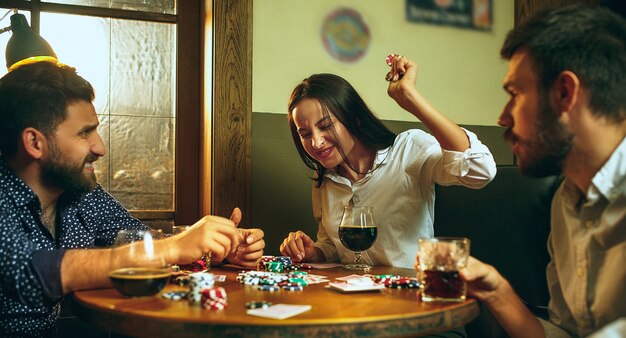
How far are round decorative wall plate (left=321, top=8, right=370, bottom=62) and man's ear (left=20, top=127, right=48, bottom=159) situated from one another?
1749mm

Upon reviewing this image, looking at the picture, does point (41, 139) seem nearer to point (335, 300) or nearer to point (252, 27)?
point (335, 300)

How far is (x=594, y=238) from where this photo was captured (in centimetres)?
142

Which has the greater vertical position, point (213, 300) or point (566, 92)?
point (566, 92)

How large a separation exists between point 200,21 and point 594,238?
2599 millimetres

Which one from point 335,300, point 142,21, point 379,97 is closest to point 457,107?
point 379,97

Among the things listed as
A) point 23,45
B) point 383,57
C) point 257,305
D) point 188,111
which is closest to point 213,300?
point 257,305

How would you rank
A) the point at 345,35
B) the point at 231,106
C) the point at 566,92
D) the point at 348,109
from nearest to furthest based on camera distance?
the point at 566,92
the point at 348,109
the point at 231,106
the point at 345,35

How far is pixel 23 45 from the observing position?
8.34 feet

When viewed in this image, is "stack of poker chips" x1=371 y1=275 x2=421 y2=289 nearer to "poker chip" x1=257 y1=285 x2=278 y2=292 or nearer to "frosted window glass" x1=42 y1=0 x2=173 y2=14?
"poker chip" x1=257 y1=285 x2=278 y2=292

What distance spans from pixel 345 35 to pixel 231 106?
0.74 metres

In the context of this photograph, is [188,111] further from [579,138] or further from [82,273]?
[579,138]

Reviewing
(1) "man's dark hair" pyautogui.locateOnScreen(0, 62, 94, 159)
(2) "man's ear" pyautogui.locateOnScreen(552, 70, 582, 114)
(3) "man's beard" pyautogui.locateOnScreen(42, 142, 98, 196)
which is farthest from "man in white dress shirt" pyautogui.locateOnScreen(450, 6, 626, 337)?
(1) "man's dark hair" pyautogui.locateOnScreen(0, 62, 94, 159)

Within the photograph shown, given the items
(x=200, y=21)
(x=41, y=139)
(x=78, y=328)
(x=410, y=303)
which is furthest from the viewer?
(x=200, y=21)

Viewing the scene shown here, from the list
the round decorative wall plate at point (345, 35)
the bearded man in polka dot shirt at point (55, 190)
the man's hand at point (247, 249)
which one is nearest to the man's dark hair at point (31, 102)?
the bearded man in polka dot shirt at point (55, 190)
